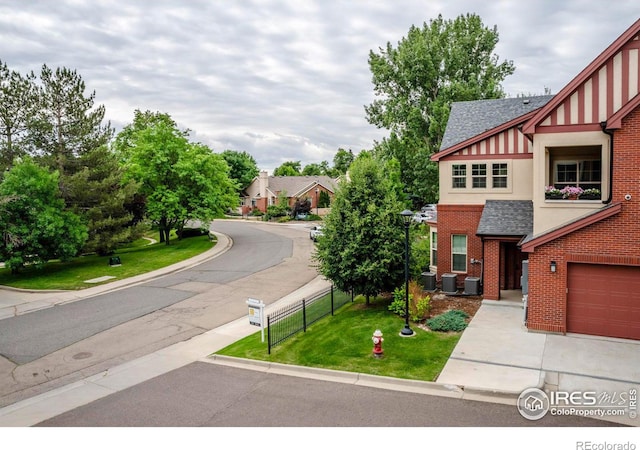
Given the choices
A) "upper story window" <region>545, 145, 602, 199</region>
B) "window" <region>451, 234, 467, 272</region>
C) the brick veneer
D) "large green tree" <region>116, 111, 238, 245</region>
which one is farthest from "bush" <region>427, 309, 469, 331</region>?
"large green tree" <region>116, 111, 238, 245</region>

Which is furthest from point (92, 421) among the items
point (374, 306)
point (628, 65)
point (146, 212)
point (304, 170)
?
point (304, 170)

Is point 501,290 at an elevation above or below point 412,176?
below

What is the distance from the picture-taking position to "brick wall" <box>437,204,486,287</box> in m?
20.8

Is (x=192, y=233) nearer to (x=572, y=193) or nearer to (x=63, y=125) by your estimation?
(x=63, y=125)

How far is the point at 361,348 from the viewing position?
14.3 meters

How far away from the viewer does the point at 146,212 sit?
3994cm

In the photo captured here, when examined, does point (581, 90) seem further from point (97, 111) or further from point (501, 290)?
point (97, 111)

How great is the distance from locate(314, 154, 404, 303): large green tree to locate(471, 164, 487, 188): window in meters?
4.48

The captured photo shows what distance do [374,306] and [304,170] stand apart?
377 feet

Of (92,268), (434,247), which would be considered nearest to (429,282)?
(434,247)

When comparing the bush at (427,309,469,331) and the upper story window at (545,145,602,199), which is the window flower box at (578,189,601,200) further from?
the bush at (427,309,469,331)

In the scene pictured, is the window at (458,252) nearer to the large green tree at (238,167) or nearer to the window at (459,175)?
the window at (459,175)

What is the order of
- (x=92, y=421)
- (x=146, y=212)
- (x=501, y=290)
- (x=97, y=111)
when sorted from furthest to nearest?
(x=146, y=212) < (x=97, y=111) < (x=501, y=290) < (x=92, y=421)

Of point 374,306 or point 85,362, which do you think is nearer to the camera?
point 85,362
